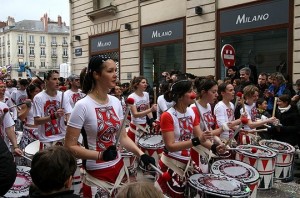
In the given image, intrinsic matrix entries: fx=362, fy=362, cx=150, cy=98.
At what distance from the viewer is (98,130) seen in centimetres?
304

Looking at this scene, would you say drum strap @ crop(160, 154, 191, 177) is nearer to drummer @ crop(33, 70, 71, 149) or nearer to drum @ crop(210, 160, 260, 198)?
Result: drum @ crop(210, 160, 260, 198)

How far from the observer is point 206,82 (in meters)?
4.76

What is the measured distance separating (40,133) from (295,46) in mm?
8306

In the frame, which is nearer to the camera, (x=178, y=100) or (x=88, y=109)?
(x=88, y=109)

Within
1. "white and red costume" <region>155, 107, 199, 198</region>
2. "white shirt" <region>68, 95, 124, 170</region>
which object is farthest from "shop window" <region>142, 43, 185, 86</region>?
"white shirt" <region>68, 95, 124, 170</region>

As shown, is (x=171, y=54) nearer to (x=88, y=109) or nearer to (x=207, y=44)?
(x=207, y=44)

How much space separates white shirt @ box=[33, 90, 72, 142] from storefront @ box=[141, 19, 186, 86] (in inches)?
381

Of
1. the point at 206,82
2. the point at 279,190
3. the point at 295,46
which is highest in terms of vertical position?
the point at 295,46

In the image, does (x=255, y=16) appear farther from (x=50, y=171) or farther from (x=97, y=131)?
(x=50, y=171)

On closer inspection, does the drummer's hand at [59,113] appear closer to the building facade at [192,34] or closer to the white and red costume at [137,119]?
the white and red costume at [137,119]

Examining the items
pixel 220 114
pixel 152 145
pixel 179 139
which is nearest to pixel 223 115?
pixel 220 114

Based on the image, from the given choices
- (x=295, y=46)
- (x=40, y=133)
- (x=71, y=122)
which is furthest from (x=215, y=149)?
(x=295, y=46)

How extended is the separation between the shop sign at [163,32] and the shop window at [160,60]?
334mm

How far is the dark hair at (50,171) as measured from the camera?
6.87 ft
